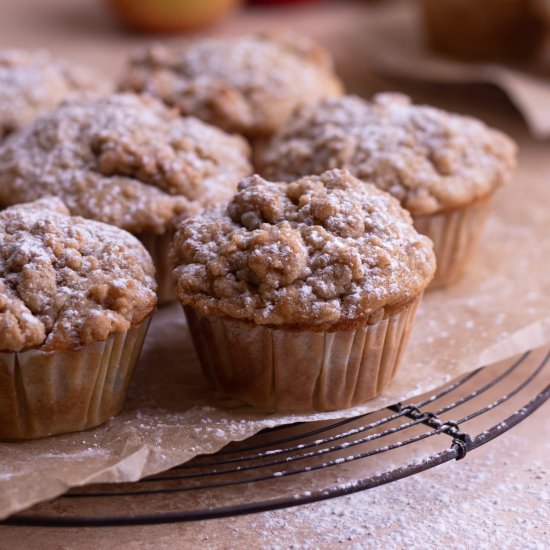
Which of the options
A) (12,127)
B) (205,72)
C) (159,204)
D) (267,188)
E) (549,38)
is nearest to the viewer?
(267,188)

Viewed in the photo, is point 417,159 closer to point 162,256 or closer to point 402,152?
point 402,152

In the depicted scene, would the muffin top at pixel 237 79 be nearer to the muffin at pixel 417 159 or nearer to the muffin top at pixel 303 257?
the muffin at pixel 417 159

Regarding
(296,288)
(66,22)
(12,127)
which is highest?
(296,288)

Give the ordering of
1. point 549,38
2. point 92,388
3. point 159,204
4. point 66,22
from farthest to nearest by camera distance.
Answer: point 66,22 → point 549,38 → point 159,204 → point 92,388

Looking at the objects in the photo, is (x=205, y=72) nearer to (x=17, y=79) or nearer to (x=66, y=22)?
(x=17, y=79)

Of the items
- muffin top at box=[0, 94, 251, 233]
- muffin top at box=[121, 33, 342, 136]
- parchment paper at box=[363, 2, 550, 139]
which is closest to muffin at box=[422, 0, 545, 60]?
parchment paper at box=[363, 2, 550, 139]

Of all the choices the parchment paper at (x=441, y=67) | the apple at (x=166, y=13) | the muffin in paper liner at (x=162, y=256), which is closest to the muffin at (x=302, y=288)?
the muffin in paper liner at (x=162, y=256)

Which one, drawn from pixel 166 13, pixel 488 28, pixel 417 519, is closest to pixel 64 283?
pixel 417 519

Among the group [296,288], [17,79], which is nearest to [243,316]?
[296,288]
